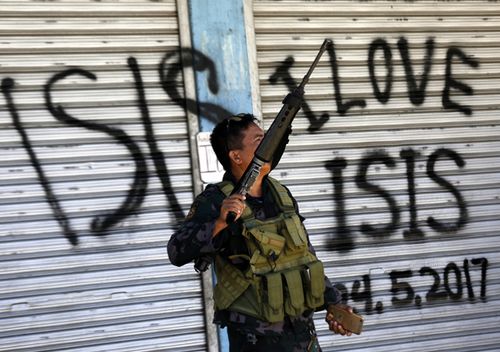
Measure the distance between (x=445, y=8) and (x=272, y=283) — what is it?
2997 millimetres

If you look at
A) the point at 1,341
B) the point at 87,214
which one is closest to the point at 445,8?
the point at 87,214

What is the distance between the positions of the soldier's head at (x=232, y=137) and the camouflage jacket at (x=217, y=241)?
0.14 meters

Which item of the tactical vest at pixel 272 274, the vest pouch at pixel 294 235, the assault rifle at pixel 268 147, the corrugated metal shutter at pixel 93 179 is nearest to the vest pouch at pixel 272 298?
the tactical vest at pixel 272 274

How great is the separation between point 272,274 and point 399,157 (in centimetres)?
231

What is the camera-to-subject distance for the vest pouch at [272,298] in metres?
2.36

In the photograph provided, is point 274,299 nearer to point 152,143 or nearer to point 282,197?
point 282,197

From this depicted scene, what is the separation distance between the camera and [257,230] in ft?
7.84

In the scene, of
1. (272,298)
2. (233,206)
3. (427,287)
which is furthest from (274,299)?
(427,287)

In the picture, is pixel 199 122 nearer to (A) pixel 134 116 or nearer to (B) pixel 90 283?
(A) pixel 134 116

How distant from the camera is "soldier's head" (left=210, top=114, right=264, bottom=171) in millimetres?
2514

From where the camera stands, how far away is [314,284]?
2.46 meters

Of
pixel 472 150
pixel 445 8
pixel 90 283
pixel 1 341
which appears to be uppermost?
pixel 445 8

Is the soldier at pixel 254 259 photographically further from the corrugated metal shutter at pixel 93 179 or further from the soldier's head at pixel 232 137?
the corrugated metal shutter at pixel 93 179

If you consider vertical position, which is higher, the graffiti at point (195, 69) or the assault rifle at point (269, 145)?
the graffiti at point (195, 69)
